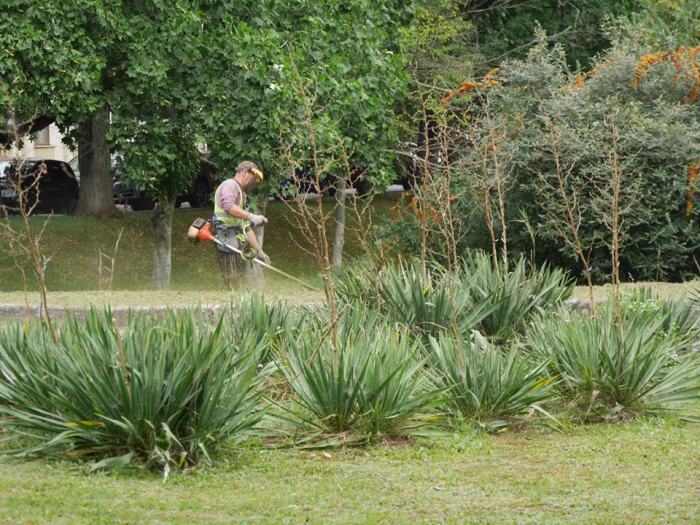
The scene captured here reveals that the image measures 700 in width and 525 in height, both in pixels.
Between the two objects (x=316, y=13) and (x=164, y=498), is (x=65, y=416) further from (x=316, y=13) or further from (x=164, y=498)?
(x=316, y=13)

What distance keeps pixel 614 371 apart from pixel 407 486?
2.33 meters

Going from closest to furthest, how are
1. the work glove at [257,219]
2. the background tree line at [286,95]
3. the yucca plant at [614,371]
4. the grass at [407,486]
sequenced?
1. the grass at [407,486]
2. the yucca plant at [614,371]
3. the work glove at [257,219]
4. the background tree line at [286,95]

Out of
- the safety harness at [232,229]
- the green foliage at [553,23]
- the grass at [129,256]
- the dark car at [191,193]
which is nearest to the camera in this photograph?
the safety harness at [232,229]

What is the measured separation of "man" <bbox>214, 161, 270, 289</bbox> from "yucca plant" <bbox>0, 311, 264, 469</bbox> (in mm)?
5880

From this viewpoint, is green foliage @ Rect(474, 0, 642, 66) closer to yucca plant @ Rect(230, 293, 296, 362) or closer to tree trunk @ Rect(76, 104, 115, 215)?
tree trunk @ Rect(76, 104, 115, 215)

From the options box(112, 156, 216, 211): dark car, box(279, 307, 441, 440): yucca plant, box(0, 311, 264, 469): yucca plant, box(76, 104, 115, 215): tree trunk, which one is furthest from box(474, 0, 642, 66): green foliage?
box(0, 311, 264, 469): yucca plant

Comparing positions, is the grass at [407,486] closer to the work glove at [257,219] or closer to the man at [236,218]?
the work glove at [257,219]

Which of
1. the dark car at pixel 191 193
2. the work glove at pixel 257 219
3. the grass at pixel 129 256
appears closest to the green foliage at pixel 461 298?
the work glove at pixel 257 219

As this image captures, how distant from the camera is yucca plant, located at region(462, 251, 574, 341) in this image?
955cm

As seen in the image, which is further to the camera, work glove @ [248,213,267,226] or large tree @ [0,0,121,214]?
large tree @ [0,0,121,214]

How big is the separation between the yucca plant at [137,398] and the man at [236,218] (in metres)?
5.88

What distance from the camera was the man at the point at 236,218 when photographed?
12672 millimetres

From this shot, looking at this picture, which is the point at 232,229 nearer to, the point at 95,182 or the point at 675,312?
the point at 675,312

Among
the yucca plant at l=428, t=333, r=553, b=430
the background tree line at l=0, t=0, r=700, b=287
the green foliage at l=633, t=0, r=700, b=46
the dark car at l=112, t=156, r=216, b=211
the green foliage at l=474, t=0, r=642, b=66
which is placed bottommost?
the yucca plant at l=428, t=333, r=553, b=430
